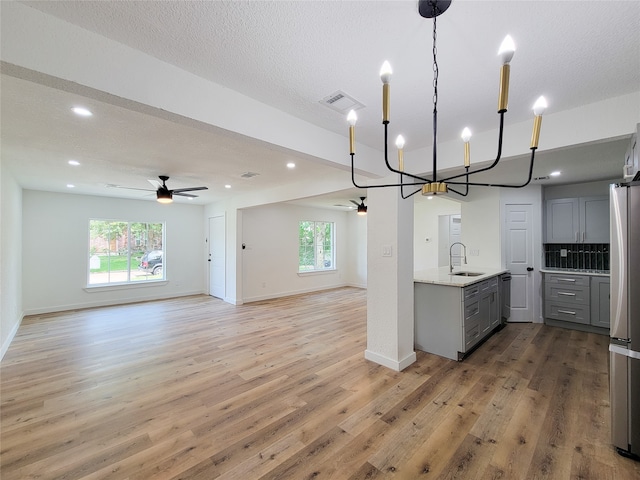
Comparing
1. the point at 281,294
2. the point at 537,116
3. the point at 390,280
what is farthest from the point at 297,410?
the point at 281,294

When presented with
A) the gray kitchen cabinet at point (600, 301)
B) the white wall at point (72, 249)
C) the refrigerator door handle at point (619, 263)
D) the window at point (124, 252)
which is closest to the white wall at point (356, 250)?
the white wall at point (72, 249)

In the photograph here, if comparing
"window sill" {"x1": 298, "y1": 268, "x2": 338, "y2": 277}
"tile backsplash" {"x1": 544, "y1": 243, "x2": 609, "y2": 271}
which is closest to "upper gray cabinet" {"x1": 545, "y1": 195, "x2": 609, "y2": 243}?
"tile backsplash" {"x1": 544, "y1": 243, "x2": 609, "y2": 271}

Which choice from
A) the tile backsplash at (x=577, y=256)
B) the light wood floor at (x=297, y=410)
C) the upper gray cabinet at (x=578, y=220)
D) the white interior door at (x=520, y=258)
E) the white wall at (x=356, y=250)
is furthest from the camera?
the white wall at (x=356, y=250)

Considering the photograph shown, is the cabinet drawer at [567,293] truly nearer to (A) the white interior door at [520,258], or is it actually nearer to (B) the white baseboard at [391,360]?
(A) the white interior door at [520,258]

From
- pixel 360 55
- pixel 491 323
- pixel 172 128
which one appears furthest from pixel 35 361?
pixel 491 323

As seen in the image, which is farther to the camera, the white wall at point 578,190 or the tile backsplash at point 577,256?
the tile backsplash at point 577,256

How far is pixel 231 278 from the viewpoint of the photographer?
6641 millimetres

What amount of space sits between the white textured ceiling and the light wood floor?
2209 mm

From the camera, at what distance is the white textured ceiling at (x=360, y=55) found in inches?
50.3

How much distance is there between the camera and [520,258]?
4.86 meters

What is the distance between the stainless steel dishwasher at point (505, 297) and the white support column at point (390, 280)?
85.3 inches

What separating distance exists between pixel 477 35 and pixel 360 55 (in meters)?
0.58

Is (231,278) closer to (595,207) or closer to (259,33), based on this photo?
(259,33)

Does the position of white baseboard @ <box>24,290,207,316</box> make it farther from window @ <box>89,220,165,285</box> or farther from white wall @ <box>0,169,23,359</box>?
white wall @ <box>0,169,23,359</box>
